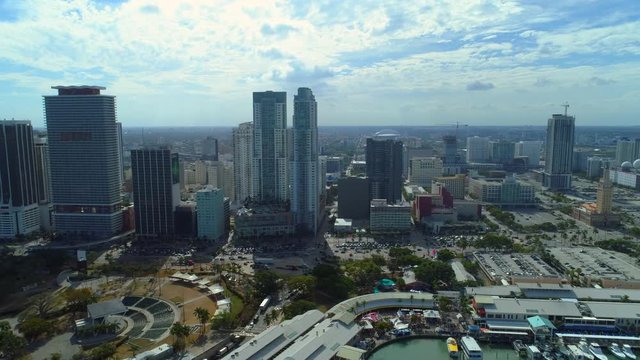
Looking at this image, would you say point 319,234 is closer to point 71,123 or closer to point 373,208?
point 373,208

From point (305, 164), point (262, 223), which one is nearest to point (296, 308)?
point (262, 223)

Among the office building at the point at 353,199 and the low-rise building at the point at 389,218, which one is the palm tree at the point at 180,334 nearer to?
the low-rise building at the point at 389,218

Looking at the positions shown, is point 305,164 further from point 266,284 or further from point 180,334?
point 180,334

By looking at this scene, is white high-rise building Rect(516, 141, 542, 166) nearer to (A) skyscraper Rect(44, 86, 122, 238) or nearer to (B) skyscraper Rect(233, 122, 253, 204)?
(B) skyscraper Rect(233, 122, 253, 204)

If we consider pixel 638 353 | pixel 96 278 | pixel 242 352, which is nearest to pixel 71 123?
pixel 96 278

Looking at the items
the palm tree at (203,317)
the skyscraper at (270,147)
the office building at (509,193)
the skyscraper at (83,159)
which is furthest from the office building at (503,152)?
the palm tree at (203,317)
